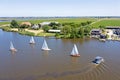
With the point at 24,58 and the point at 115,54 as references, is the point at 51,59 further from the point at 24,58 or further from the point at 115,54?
the point at 115,54

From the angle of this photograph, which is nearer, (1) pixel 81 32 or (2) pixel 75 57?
(2) pixel 75 57

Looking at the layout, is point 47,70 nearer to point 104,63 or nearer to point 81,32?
point 104,63

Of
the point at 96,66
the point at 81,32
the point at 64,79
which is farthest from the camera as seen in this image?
the point at 81,32

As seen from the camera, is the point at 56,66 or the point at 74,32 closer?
the point at 56,66

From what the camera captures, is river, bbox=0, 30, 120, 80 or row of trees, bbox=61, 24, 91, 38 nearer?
river, bbox=0, 30, 120, 80

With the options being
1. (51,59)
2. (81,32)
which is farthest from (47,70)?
(81,32)

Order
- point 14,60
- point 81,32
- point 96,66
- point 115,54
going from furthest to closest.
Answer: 1. point 81,32
2. point 115,54
3. point 14,60
4. point 96,66

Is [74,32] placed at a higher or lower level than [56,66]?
higher

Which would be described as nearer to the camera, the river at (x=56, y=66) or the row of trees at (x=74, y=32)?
the river at (x=56, y=66)

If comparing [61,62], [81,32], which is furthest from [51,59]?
[81,32]
